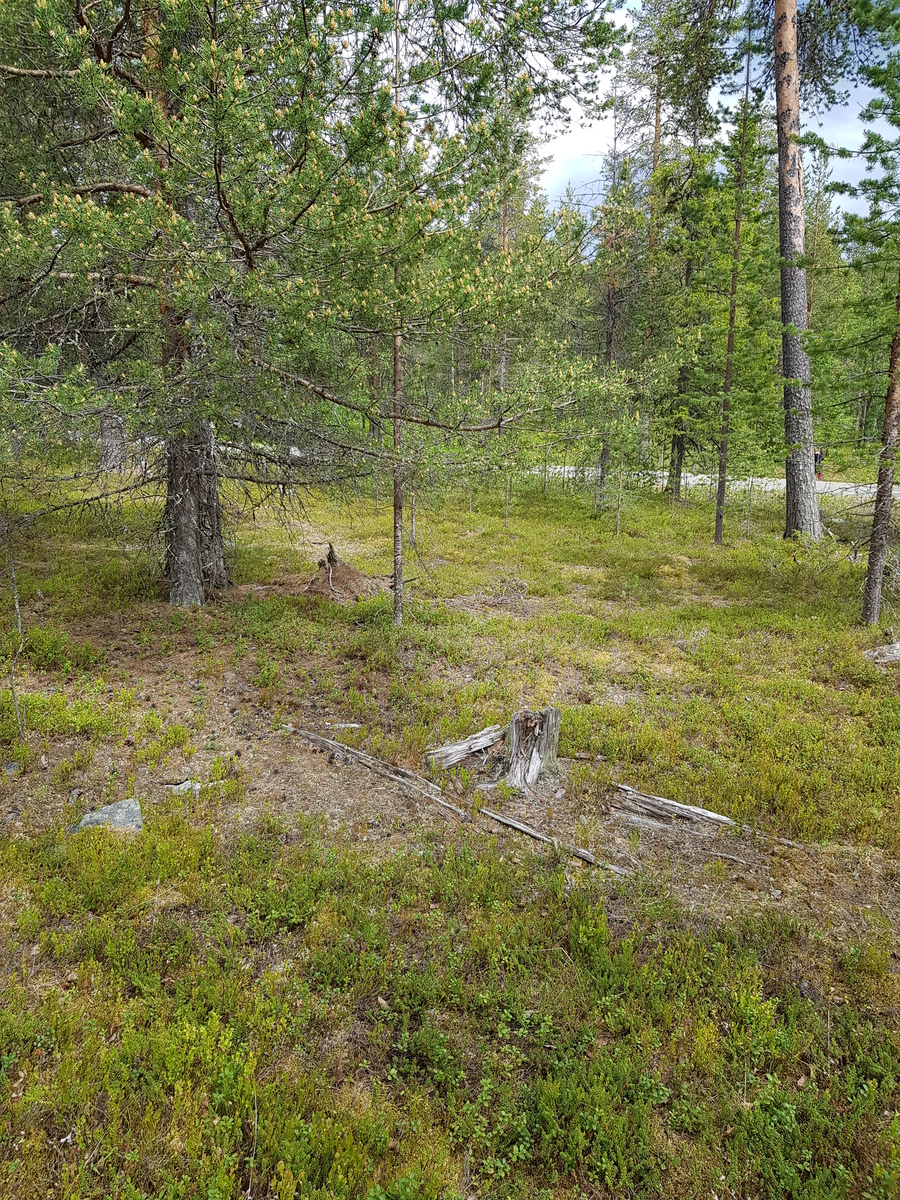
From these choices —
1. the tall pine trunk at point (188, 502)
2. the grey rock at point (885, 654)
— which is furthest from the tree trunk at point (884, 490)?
the tall pine trunk at point (188, 502)

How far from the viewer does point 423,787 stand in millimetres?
6363

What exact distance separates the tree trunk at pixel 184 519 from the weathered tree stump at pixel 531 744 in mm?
6062

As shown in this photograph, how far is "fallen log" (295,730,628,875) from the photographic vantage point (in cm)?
542

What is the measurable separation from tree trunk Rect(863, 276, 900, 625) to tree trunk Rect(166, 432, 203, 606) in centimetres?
1021

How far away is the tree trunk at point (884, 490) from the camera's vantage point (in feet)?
29.0

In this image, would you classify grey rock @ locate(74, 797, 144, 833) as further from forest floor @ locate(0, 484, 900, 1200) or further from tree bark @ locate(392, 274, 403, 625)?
tree bark @ locate(392, 274, 403, 625)

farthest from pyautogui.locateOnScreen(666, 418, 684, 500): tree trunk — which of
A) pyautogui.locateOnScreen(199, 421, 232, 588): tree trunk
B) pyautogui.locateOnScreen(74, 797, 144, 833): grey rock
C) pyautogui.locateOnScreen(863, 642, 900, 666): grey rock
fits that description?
pyautogui.locateOnScreen(74, 797, 144, 833): grey rock

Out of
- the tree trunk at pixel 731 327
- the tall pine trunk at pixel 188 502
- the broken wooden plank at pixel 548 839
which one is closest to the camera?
the broken wooden plank at pixel 548 839

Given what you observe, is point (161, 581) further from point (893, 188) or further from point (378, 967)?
point (893, 188)

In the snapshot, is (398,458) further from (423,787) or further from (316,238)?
(423,787)

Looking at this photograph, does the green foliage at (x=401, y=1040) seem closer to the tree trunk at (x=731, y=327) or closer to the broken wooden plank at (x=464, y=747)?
the broken wooden plank at (x=464, y=747)

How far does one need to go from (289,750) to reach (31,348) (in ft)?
24.2

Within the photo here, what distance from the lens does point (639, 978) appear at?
13.2ft

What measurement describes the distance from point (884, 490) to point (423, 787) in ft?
27.9
